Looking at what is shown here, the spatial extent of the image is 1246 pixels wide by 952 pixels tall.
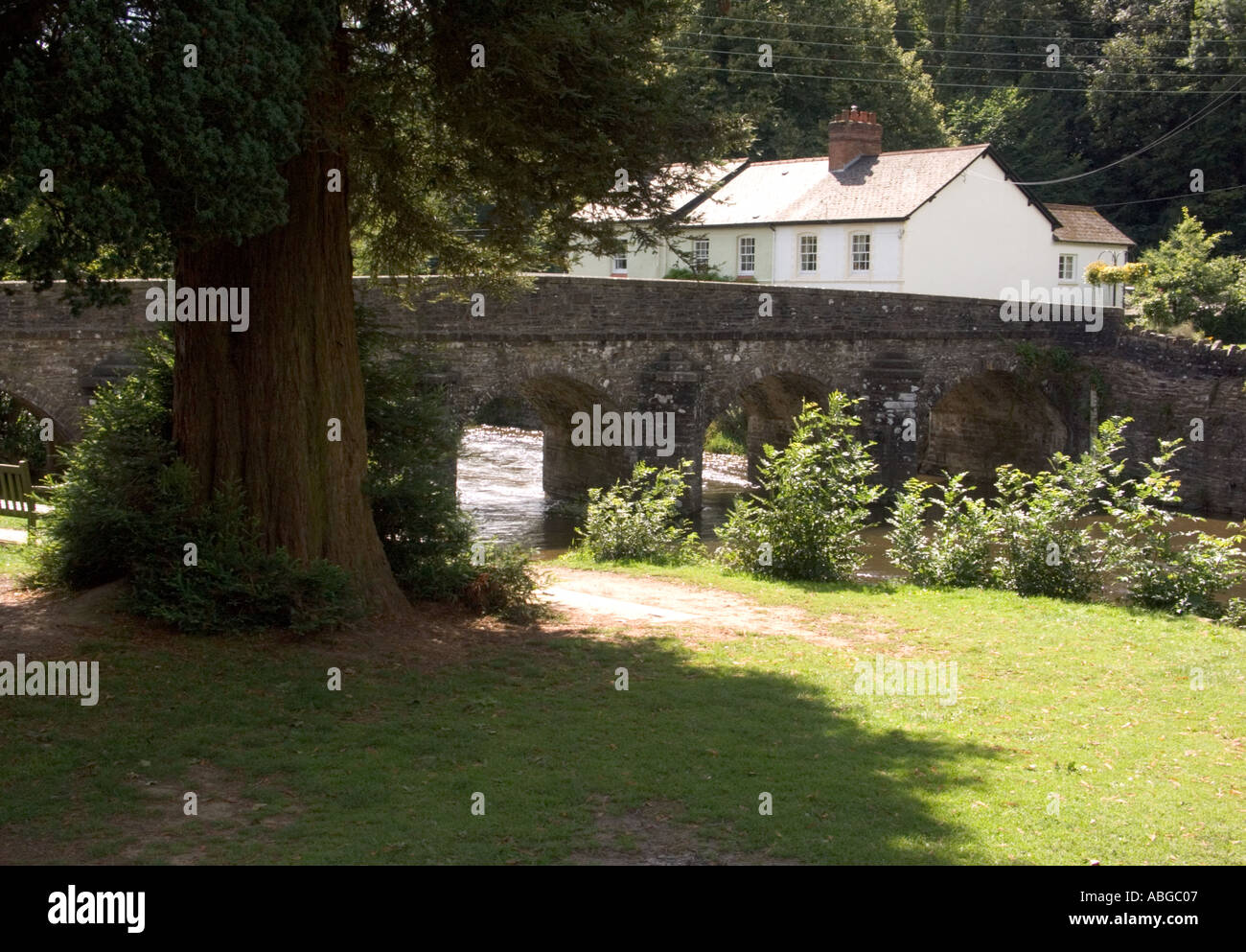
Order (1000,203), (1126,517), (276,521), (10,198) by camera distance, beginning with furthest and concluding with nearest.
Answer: (1000,203), (1126,517), (276,521), (10,198)

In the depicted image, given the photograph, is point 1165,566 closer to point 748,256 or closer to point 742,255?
point 748,256

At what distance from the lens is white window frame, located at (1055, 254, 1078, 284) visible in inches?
1704

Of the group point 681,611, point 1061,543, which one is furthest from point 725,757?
point 1061,543

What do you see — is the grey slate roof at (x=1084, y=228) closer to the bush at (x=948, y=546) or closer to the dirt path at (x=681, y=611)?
→ the bush at (x=948, y=546)

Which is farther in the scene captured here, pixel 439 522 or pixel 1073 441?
pixel 1073 441

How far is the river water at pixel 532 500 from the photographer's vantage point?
23.9m

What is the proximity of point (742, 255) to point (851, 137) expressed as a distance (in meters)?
4.94

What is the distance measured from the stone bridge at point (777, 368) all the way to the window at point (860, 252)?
5.62 metres

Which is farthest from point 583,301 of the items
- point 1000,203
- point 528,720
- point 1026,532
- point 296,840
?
point 1000,203

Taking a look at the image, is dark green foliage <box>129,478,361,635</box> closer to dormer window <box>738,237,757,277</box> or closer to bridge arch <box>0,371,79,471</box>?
bridge arch <box>0,371,79,471</box>

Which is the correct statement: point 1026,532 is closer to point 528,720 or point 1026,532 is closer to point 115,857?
point 528,720

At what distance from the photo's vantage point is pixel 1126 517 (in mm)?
14922

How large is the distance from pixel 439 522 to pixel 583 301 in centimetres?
1246

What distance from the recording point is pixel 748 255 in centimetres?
4122
